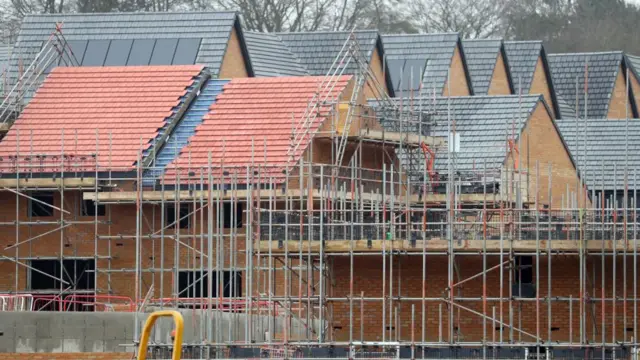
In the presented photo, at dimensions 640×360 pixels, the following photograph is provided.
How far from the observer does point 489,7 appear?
9319cm

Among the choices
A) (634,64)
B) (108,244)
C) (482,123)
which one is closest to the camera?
(108,244)

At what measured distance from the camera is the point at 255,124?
4797cm

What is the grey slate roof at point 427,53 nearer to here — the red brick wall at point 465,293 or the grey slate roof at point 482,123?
the grey slate roof at point 482,123

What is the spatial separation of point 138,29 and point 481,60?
13.4 meters

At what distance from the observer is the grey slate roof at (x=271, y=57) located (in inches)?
2339

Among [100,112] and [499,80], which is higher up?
[499,80]

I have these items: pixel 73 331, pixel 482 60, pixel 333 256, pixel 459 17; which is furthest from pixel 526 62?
pixel 73 331

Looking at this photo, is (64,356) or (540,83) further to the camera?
(540,83)

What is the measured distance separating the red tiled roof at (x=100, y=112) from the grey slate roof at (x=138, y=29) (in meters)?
3.55

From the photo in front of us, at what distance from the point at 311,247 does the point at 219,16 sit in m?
18.7

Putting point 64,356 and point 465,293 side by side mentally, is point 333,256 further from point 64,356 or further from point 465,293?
point 64,356

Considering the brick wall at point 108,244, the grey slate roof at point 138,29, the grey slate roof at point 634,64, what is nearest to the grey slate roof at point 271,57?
the grey slate roof at point 138,29

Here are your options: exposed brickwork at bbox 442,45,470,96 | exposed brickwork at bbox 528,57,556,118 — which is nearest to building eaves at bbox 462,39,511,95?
exposed brickwork at bbox 442,45,470,96

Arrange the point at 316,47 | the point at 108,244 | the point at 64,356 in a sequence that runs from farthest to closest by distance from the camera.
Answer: the point at 316,47 < the point at 108,244 < the point at 64,356
